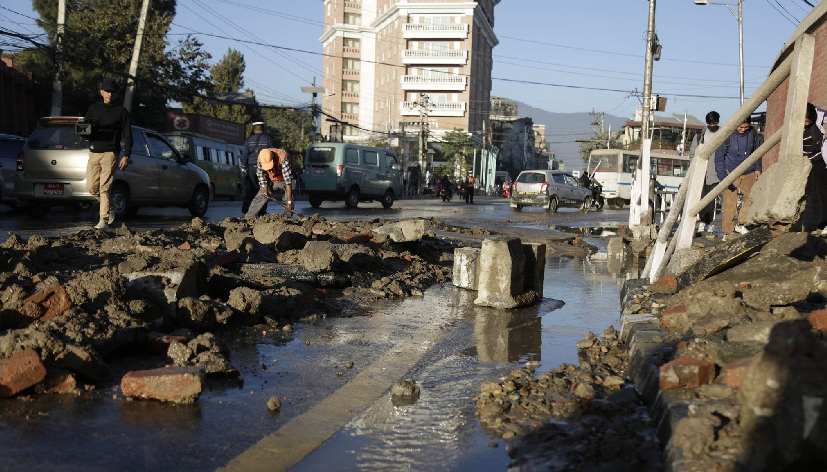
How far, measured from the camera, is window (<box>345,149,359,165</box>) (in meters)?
24.3

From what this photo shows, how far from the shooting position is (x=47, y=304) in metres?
4.29

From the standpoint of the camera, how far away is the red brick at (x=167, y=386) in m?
3.45

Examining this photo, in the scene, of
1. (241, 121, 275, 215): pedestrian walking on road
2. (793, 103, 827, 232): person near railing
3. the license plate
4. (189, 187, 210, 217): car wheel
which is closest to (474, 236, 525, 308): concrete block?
(793, 103, 827, 232): person near railing

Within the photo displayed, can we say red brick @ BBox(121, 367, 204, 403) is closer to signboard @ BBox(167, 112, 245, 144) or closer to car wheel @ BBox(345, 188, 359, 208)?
car wheel @ BBox(345, 188, 359, 208)

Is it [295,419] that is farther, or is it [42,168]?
[42,168]

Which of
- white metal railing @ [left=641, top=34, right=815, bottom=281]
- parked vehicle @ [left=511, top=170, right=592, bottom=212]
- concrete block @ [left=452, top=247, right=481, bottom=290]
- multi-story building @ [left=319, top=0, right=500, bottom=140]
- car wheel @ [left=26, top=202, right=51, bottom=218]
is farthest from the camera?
Result: multi-story building @ [left=319, top=0, right=500, bottom=140]

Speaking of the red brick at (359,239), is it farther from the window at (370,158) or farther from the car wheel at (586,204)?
the car wheel at (586,204)

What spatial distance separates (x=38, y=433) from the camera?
2.96m

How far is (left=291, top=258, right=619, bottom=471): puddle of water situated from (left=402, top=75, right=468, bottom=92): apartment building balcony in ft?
234

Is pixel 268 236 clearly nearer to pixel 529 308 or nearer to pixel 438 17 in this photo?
pixel 529 308

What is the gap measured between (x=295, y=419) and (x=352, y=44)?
9695cm

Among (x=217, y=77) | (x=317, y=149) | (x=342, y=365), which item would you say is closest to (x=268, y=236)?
(x=342, y=365)

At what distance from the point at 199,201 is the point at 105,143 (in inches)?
257

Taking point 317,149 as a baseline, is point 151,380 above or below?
below
